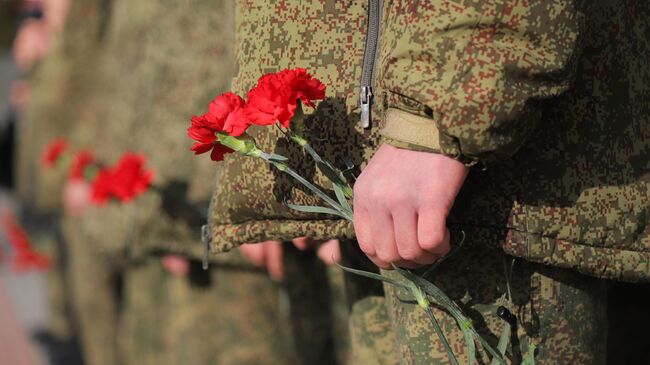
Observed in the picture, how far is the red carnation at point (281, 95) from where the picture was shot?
1722mm

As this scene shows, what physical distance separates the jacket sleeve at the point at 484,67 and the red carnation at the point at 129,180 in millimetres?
1589

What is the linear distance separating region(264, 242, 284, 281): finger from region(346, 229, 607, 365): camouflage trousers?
4.35ft

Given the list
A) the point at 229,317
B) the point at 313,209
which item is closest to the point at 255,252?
the point at 229,317

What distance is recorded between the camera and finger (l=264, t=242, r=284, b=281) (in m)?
3.17

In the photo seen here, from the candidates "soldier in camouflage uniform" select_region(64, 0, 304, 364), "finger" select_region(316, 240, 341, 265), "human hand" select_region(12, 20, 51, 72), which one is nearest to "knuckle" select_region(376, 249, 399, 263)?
"finger" select_region(316, 240, 341, 265)

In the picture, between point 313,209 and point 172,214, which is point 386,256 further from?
point 172,214

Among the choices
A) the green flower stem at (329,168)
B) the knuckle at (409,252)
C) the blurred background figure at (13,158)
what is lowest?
the blurred background figure at (13,158)

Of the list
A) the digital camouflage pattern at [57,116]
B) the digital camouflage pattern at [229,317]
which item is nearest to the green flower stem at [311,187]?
the digital camouflage pattern at [229,317]

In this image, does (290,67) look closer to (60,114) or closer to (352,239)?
(352,239)

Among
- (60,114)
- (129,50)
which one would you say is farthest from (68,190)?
(129,50)

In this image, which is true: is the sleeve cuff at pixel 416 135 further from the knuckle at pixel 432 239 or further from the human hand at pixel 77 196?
the human hand at pixel 77 196

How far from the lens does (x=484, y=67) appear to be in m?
1.57

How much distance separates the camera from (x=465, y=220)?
175cm

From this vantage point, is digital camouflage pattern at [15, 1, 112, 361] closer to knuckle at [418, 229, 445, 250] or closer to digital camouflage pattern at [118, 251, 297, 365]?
digital camouflage pattern at [118, 251, 297, 365]
